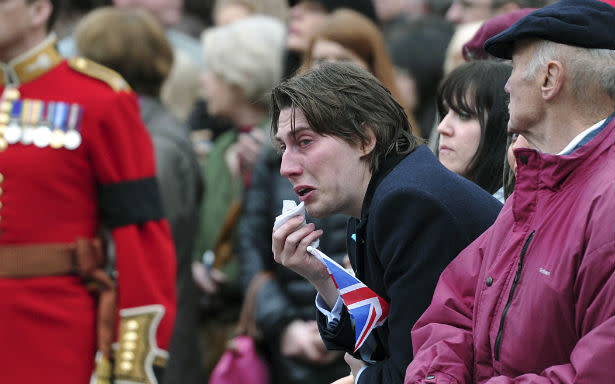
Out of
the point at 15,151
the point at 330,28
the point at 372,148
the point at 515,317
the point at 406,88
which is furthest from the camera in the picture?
the point at 406,88

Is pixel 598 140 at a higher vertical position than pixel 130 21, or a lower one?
higher

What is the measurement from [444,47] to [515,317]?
4.31 metres

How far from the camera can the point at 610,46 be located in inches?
112

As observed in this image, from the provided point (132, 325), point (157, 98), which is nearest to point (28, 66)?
point (132, 325)

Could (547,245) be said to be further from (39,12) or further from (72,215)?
(39,12)

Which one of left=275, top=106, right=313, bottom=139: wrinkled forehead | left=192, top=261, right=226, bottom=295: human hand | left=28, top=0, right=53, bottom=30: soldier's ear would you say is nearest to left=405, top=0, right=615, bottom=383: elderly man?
left=275, top=106, right=313, bottom=139: wrinkled forehead

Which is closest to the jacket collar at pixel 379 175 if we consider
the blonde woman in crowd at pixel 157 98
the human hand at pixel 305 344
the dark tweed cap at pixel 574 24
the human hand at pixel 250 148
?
the dark tweed cap at pixel 574 24

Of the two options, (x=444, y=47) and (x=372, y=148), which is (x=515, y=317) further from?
(x=444, y=47)

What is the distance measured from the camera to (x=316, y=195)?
11.4 ft

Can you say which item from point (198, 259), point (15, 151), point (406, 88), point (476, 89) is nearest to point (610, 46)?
point (476, 89)

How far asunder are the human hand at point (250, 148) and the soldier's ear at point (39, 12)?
1869 mm

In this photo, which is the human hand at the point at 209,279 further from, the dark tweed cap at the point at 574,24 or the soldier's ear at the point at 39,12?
the dark tweed cap at the point at 574,24

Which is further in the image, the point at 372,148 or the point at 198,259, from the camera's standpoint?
the point at 198,259

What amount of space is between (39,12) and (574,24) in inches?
105
